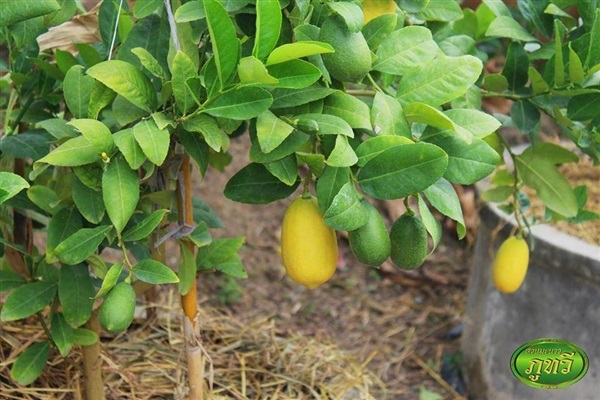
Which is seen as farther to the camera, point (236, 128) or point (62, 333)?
point (62, 333)

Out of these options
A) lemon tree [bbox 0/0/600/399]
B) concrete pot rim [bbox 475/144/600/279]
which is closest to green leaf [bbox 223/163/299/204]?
lemon tree [bbox 0/0/600/399]

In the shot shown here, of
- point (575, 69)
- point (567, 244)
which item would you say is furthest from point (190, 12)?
point (567, 244)

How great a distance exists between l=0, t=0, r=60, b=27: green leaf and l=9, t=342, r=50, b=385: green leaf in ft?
1.62

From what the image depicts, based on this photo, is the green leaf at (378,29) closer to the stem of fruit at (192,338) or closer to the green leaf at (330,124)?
the green leaf at (330,124)

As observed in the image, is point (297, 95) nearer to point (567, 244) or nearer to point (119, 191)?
point (119, 191)

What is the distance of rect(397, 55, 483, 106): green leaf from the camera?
0.84 meters

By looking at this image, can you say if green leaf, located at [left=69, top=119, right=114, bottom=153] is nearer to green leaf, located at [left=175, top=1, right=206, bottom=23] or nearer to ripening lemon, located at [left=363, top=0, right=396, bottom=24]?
green leaf, located at [left=175, top=1, right=206, bottom=23]

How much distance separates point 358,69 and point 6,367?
70cm

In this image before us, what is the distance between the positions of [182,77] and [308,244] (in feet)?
0.73

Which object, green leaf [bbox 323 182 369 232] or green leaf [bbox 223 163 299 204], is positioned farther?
green leaf [bbox 223 163 299 204]

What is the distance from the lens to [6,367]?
1.14 meters

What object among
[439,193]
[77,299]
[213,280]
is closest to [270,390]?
[77,299]

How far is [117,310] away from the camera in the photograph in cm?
83

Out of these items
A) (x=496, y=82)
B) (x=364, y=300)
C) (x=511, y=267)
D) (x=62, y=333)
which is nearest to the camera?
(x=62, y=333)
